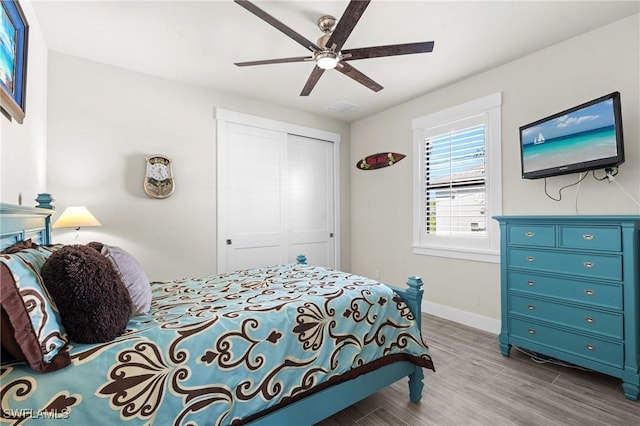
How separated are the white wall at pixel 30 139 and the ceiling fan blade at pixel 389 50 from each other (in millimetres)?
2026

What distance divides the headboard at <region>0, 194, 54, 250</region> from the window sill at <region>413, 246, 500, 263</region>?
11.8 ft

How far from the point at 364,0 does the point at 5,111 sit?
6.40 ft

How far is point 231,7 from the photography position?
2133 mm

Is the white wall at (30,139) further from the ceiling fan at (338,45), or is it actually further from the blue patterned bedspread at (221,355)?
the ceiling fan at (338,45)

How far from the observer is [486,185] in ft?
10.3

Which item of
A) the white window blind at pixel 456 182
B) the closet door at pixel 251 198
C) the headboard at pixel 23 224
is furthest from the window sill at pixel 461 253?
the headboard at pixel 23 224

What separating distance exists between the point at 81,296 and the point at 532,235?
2948 mm

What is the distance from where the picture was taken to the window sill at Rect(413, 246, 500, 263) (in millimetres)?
3080

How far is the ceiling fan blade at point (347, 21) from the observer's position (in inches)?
62.5

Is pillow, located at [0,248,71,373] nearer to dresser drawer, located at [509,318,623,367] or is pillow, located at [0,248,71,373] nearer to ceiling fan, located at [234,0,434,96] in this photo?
ceiling fan, located at [234,0,434,96]

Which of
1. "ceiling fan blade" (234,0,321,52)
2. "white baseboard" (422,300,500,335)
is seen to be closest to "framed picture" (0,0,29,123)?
"ceiling fan blade" (234,0,321,52)

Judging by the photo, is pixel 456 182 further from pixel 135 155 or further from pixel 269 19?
pixel 135 155

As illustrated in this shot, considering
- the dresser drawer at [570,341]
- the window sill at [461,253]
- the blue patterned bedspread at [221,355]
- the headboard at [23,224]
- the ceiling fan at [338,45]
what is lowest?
the dresser drawer at [570,341]

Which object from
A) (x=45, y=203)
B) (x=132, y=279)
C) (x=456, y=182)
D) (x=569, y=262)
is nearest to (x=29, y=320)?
(x=132, y=279)
